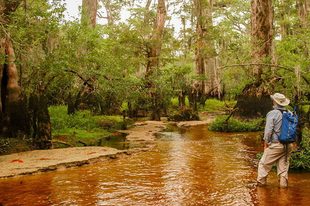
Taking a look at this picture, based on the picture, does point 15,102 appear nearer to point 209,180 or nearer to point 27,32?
point 27,32

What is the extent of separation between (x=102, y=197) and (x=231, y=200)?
87.1 inches

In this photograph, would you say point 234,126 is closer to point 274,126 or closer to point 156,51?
point 156,51

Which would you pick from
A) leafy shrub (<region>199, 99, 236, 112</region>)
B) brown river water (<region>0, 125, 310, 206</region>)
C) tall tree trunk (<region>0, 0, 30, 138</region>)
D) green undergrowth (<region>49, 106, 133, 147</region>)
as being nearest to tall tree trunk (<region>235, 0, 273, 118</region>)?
green undergrowth (<region>49, 106, 133, 147</region>)

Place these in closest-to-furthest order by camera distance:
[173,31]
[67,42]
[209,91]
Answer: [67,42] → [173,31] → [209,91]

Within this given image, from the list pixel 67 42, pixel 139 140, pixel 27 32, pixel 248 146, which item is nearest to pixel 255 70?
pixel 248 146

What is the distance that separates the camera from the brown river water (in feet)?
15.4

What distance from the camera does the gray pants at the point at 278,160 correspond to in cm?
531

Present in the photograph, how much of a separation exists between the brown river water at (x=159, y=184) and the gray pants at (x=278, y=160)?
193 mm

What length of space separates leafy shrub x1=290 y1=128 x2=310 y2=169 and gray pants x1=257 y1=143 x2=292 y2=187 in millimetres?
1465

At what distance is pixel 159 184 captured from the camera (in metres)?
5.71

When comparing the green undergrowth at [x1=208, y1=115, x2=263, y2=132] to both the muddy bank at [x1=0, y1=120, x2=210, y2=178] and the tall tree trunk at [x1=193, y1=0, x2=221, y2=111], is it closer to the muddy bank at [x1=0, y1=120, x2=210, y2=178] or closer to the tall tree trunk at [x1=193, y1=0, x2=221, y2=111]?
the muddy bank at [x1=0, y1=120, x2=210, y2=178]

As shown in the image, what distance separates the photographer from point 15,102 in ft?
28.7

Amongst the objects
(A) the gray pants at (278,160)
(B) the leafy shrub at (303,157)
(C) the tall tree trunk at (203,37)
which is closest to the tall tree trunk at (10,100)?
(A) the gray pants at (278,160)

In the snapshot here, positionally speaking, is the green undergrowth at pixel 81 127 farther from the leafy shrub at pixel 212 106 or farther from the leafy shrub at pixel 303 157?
the leafy shrub at pixel 212 106
